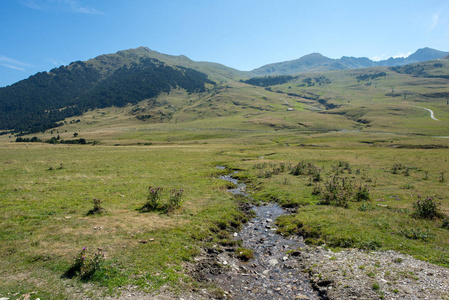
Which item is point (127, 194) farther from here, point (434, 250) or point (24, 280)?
point (434, 250)

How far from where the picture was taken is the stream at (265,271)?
40.2 feet

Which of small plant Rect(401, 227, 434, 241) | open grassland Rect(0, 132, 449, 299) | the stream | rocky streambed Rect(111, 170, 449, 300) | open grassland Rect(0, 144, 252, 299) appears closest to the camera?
rocky streambed Rect(111, 170, 449, 300)

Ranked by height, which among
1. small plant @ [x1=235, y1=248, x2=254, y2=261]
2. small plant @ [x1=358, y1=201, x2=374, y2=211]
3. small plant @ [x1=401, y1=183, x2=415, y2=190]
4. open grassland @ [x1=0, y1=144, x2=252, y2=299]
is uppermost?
open grassland @ [x1=0, y1=144, x2=252, y2=299]

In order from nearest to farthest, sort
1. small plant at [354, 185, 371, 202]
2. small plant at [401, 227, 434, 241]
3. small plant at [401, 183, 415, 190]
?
small plant at [401, 227, 434, 241]
small plant at [354, 185, 371, 202]
small plant at [401, 183, 415, 190]

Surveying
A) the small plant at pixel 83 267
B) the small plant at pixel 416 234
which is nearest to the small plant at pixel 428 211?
the small plant at pixel 416 234

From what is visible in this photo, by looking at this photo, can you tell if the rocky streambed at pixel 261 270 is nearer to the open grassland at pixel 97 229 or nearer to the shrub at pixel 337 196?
the open grassland at pixel 97 229

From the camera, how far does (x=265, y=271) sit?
46.9ft

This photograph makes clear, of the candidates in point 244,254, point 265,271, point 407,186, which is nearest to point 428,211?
point 407,186

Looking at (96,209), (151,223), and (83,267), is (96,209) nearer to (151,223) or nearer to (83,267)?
(151,223)

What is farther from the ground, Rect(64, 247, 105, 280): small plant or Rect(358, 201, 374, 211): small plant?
Rect(64, 247, 105, 280): small plant

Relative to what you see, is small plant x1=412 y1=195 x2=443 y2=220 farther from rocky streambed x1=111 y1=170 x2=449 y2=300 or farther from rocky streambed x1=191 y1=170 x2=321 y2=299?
rocky streambed x1=191 y1=170 x2=321 y2=299

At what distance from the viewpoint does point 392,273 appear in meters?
12.1

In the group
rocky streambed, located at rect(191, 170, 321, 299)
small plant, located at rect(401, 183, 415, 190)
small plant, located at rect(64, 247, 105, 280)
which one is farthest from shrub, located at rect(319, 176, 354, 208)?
small plant, located at rect(64, 247, 105, 280)

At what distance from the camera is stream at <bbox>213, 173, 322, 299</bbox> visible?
1224 centimetres
